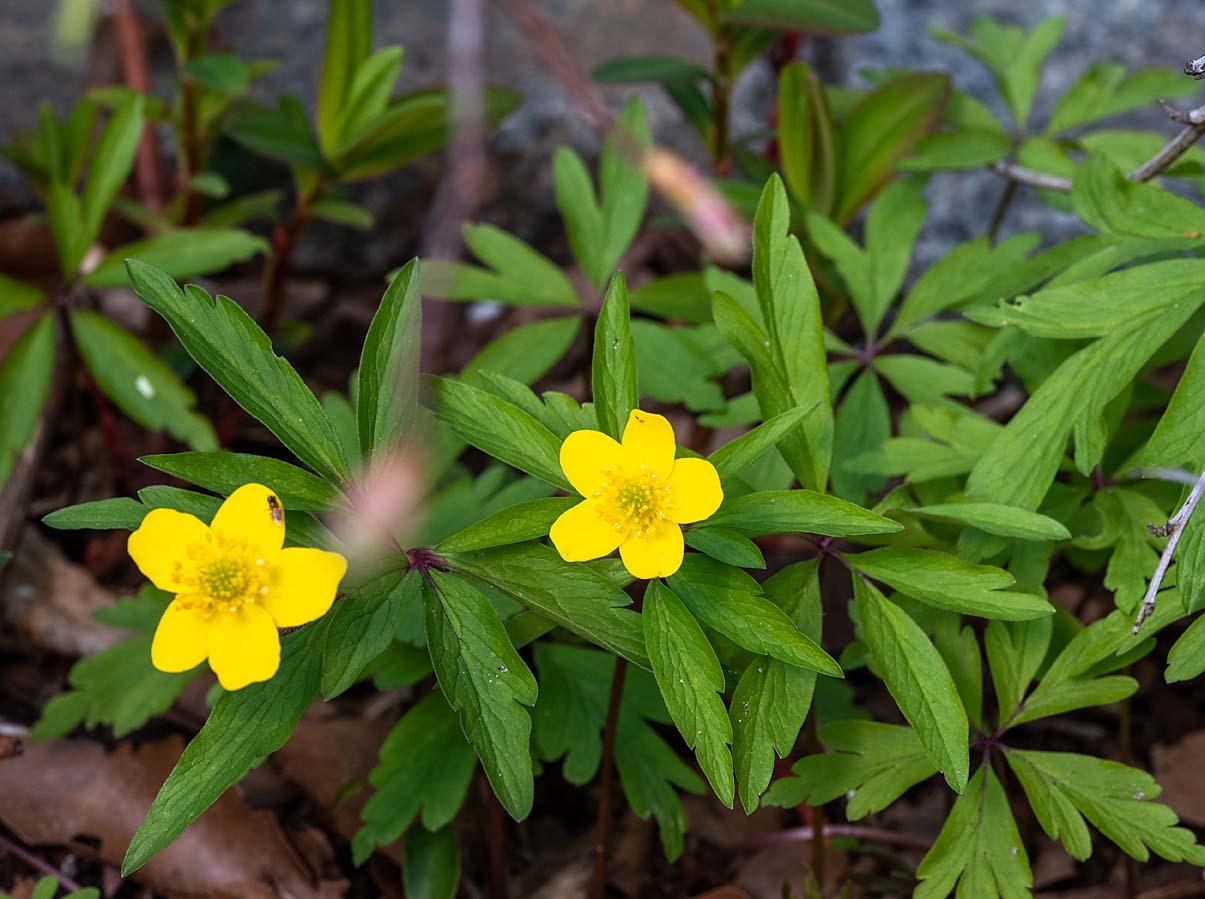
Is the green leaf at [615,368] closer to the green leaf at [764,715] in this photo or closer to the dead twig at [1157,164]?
the green leaf at [764,715]

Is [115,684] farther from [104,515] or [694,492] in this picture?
[694,492]

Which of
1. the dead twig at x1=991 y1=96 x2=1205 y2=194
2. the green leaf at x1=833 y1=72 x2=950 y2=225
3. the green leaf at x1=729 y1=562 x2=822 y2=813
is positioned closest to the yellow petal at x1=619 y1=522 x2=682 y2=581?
the green leaf at x1=729 y1=562 x2=822 y2=813

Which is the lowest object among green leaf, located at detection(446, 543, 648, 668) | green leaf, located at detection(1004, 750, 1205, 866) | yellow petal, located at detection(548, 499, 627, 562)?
green leaf, located at detection(1004, 750, 1205, 866)

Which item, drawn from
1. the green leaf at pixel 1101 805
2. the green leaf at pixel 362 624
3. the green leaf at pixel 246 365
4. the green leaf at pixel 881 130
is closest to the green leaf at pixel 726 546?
the green leaf at pixel 362 624

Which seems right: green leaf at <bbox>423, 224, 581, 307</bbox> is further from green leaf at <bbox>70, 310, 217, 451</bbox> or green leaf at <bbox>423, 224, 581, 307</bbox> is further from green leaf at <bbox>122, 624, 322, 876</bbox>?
green leaf at <bbox>122, 624, 322, 876</bbox>

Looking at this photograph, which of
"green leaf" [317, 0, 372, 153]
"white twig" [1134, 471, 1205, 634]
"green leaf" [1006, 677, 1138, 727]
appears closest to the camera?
"white twig" [1134, 471, 1205, 634]
